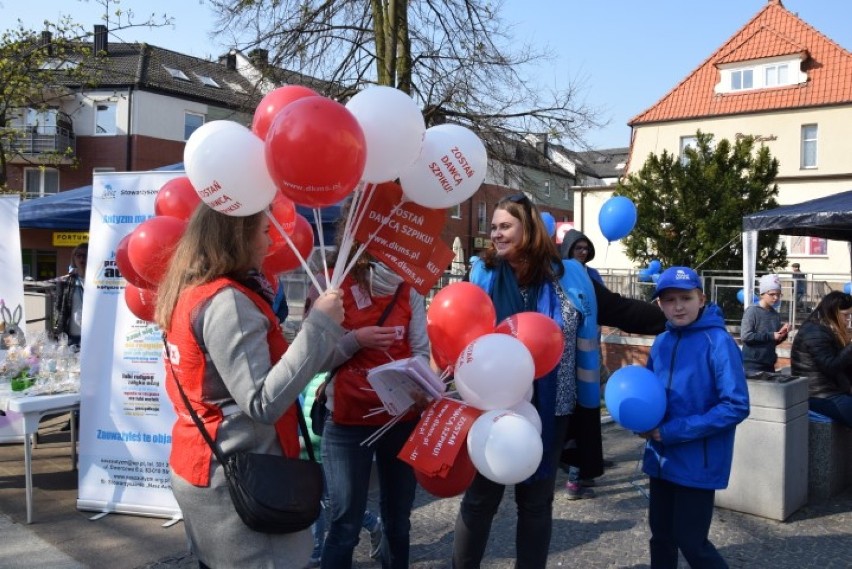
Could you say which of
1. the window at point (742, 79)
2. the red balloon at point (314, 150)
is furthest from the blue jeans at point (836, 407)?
the window at point (742, 79)

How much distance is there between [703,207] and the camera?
1803 centimetres

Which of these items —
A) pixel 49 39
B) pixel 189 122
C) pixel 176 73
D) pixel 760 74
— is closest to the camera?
pixel 49 39

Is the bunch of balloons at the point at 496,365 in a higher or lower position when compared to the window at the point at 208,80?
lower

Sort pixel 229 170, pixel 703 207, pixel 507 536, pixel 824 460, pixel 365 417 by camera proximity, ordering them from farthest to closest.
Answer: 1. pixel 703 207
2. pixel 824 460
3. pixel 507 536
4. pixel 365 417
5. pixel 229 170

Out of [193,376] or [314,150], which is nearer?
[193,376]

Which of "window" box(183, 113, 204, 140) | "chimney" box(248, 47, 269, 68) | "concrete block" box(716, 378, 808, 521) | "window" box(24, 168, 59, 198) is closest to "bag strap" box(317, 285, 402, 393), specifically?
"concrete block" box(716, 378, 808, 521)

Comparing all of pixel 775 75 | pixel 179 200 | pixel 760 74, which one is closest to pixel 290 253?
pixel 179 200

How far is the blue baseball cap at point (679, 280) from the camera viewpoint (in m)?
2.98

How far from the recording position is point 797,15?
28.5m

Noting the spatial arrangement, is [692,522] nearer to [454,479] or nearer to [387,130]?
[454,479]

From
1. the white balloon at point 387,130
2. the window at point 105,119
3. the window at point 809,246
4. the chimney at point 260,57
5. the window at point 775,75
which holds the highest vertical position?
the window at point 775,75

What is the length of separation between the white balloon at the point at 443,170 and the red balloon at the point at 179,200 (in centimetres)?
119

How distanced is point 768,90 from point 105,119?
28744mm

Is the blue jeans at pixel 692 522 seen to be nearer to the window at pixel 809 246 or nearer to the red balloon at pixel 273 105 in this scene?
the red balloon at pixel 273 105
